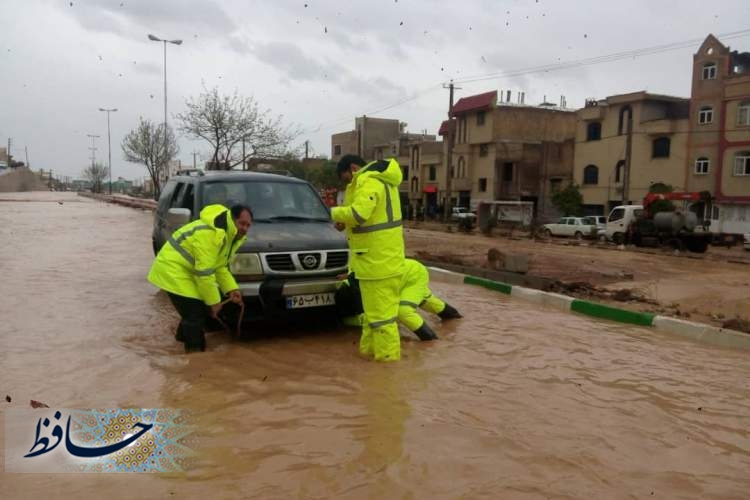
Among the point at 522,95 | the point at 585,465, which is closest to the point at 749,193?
the point at 522,95

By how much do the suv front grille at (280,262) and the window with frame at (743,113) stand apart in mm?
33068

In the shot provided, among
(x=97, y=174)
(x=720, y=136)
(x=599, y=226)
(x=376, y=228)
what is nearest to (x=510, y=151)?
(x=720, y=136)

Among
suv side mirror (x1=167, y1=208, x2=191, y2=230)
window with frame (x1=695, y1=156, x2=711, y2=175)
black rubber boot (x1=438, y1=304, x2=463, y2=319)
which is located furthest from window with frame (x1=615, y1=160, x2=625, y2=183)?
suv side mirror (x1=167, y1=208, x2=191, y2=230)

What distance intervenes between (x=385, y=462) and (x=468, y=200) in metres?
47.8

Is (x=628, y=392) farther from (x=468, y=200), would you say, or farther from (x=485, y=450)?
(x=468, y=200)

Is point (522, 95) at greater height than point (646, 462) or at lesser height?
greater

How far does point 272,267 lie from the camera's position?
5805 mm

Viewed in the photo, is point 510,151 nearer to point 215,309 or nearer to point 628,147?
point 628,147

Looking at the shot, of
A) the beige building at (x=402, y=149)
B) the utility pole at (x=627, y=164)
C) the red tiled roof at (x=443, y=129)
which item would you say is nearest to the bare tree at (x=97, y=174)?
the beige building at (x=402, y=149)

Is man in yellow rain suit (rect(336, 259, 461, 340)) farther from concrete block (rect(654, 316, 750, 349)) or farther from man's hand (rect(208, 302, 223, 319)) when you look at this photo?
concrete block (rect(654, 316, 750, 349))

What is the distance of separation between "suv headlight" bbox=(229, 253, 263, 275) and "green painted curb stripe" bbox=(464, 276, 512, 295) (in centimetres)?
472

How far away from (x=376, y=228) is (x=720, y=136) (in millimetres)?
33249

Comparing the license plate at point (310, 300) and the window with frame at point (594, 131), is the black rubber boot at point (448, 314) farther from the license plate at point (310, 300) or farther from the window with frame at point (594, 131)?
the window with frame at point (594, 131)

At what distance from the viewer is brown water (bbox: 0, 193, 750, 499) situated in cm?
323
